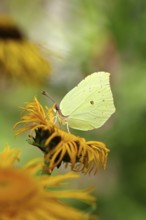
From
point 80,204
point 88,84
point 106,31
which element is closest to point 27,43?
point 106,31

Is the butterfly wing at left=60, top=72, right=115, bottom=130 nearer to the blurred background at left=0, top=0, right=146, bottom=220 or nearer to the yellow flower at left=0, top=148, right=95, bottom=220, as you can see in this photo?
the yellow flower at left=0, top=148, right=95, bottom=220

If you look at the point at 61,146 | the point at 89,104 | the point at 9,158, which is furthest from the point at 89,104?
the point at 9,158

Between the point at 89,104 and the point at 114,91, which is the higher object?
the point at 114,91

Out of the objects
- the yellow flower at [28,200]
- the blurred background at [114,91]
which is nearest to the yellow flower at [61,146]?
the yellow flower at [28,200]

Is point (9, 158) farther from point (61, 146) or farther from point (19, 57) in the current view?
point (19, 57)

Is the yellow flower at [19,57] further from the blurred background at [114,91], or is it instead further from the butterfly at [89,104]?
the butterfly at [89,104]
